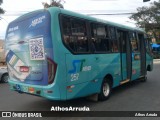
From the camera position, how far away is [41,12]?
19.2 feet

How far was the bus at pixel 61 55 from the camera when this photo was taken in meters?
5.50

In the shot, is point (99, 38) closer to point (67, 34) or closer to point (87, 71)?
point (87, 71)

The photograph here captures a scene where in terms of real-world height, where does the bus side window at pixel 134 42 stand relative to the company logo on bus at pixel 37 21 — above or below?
below

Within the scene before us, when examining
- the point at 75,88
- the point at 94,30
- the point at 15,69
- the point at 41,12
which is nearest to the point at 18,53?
the point at 15,69

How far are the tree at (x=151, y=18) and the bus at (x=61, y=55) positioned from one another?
4026 centimetres

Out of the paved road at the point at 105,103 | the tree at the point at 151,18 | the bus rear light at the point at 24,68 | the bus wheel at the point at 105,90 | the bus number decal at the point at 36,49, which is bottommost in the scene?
the paved road at the point at 105,103

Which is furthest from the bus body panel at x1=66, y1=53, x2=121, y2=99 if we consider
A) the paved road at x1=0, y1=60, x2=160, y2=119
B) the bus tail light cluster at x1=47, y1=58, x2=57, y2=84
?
the paved road at x1=0, y1=60, x2=160, y2=119

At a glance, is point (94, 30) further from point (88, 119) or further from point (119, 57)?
point (88, 119)

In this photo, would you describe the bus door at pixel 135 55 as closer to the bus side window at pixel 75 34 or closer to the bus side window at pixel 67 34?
the bus side window at pixel 75 34

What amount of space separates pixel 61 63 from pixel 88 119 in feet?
5.27

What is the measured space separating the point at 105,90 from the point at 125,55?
225 centimetres

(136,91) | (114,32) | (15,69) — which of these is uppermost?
(114,32)

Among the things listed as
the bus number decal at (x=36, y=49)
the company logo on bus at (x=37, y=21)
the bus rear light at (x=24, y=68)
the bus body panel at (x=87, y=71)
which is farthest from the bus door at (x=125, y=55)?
the bus rear light at (x=24, y=68)

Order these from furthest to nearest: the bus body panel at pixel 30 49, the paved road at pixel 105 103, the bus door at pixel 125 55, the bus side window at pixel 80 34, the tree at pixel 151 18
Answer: the tree at pixel 151 18
the bus door at pixel 125 55
the paved road at pixel 105 103
the bus side window at pixel 80 34
the bus body panel at pixel 30 49
